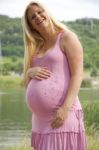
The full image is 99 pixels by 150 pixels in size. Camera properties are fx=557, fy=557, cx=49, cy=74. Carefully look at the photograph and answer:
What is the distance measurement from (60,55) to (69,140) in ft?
1.14

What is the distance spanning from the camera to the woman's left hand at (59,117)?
2234 mm

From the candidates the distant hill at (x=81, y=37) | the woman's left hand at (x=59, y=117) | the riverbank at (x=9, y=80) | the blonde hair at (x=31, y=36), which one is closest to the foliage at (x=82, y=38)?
the distant hill at (x=81, y=37)

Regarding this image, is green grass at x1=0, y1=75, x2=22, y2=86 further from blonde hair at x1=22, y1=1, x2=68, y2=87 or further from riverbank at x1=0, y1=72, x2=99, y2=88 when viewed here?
blonde hair at x1=22, y1=1, x2=68, y2=87

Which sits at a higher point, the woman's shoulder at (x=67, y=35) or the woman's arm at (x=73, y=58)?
the woman's shoulder at (x=67, y=35)

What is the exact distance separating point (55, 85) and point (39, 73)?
9 cm

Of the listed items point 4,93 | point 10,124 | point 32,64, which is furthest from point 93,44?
point 32,64

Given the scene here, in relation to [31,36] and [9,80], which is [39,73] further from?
[9,80]

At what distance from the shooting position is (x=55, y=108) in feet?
7.43

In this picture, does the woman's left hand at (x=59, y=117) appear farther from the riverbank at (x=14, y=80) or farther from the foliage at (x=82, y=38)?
the riverbank at (x=14, y=80)

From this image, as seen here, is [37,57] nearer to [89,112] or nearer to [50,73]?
[50,73]

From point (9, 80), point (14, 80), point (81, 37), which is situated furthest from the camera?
point (9, 80)

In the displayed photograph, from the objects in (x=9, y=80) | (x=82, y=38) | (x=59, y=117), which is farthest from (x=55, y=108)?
(x=9, y=80)

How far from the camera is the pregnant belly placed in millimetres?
2268

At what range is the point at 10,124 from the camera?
12195mm
